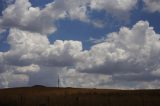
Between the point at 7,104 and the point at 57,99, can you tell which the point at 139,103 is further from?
the point at 7,104

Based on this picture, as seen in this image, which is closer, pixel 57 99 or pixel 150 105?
pixel 150 105

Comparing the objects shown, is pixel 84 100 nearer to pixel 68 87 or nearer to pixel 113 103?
pixel 113 103

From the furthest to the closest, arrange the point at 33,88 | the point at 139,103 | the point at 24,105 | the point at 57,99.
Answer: the point at 33,88 < the point at 57,99 < the point at 24,105 < the point at 139,103

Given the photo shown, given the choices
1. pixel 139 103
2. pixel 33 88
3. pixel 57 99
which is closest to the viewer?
pixel 139 103

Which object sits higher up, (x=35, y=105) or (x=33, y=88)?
(x=33, y=88)

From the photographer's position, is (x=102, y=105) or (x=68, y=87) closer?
(x=102, y=105)

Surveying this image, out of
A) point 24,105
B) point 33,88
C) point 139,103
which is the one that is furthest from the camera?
point 33,88

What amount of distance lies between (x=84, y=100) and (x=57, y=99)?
4754 millimetres

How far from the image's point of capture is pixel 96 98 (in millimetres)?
56531

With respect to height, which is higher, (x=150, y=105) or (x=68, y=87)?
(x=68, y=87)

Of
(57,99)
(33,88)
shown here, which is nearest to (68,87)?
(33,88)

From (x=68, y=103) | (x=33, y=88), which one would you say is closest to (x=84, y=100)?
(x=68, y=103)

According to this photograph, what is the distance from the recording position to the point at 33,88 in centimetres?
8350

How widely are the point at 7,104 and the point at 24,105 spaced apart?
2158mm
